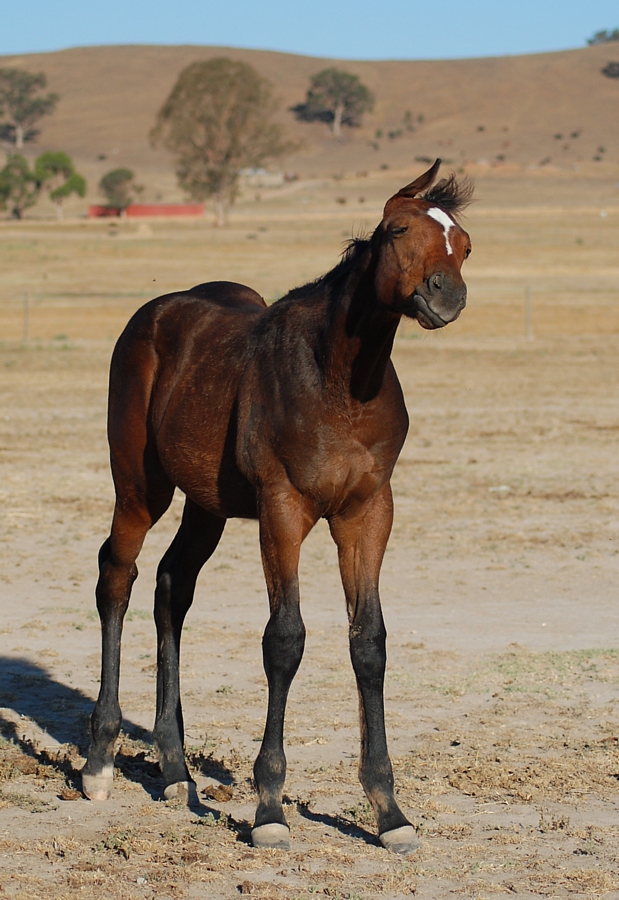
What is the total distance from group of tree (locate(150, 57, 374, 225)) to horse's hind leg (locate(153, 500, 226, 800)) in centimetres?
7640

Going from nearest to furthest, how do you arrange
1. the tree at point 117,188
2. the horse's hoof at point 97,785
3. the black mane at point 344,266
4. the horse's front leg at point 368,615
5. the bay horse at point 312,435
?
1. the bay horse at point 312,435
2. the black mane at point 344,266
3. the horse's front leg at point 368,615
4. the horse's hoof at point 97,785
5. the tree at point 117,188

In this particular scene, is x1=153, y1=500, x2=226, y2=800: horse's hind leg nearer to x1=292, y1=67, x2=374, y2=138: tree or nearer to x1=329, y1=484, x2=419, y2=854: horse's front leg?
x1=329, y1=484, x2=419, y2=854: horse's front leg

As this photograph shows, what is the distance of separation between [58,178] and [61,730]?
306 ft

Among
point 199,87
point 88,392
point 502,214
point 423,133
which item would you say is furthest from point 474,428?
point 423,133

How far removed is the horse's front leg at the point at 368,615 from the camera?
491cm

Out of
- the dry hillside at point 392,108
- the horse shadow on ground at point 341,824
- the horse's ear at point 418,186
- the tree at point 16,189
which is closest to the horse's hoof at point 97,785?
the horse shadow on ground at point 341,824

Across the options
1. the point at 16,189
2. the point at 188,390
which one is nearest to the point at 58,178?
the point at 16,189

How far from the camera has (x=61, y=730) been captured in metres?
6.34

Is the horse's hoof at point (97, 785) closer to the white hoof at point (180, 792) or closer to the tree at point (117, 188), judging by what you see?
the white hoof at point (180, 792)

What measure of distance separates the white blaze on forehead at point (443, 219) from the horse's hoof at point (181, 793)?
8.71 feet

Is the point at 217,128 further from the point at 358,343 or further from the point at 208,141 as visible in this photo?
the point at 358,343

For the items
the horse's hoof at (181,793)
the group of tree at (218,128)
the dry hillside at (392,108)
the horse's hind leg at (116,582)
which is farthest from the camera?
the dry hillside at (392,108)

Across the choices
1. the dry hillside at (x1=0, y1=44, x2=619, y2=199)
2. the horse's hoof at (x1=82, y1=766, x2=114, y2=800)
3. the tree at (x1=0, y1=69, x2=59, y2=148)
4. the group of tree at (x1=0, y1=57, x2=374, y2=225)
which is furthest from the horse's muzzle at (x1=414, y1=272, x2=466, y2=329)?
the tree at (x1=0, y1=69, x2=59, y2=148)

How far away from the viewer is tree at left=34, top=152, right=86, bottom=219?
84938 mm
